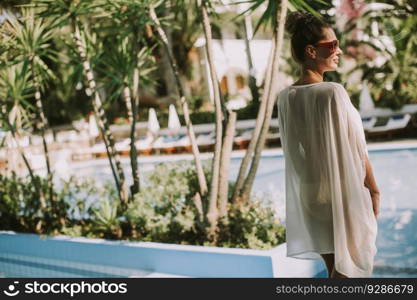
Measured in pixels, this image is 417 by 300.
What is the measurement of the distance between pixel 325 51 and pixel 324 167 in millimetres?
477

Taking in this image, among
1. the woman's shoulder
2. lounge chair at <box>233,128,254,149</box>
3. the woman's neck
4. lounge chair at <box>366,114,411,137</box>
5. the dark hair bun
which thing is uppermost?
the dark hair bun

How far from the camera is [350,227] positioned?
200 centimetres

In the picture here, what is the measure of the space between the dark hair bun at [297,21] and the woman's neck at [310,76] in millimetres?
186

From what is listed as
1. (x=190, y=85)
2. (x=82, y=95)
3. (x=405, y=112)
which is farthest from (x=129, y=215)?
(x=82, y=95)

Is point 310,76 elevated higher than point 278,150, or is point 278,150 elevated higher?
point 310,76

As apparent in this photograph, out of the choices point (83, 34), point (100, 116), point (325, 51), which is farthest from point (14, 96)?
point (325, 51)

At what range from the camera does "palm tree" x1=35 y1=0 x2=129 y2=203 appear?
5523 mm

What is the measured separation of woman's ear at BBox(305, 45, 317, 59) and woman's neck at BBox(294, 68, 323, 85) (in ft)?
0.19

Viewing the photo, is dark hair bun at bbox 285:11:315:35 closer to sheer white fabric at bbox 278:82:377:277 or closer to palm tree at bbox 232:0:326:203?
sheer white fabric at bbox 278:82:377:277

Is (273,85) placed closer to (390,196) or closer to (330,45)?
(330,45)

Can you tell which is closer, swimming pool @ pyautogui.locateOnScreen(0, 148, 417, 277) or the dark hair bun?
the dark hair bun

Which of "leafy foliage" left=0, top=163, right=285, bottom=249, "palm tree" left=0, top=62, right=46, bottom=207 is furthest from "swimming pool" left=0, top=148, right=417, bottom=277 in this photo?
"palm tree" left=0, top=62, right=46, bottom=207

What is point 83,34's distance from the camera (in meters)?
6.57

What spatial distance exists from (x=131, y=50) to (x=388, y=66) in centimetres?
1278
